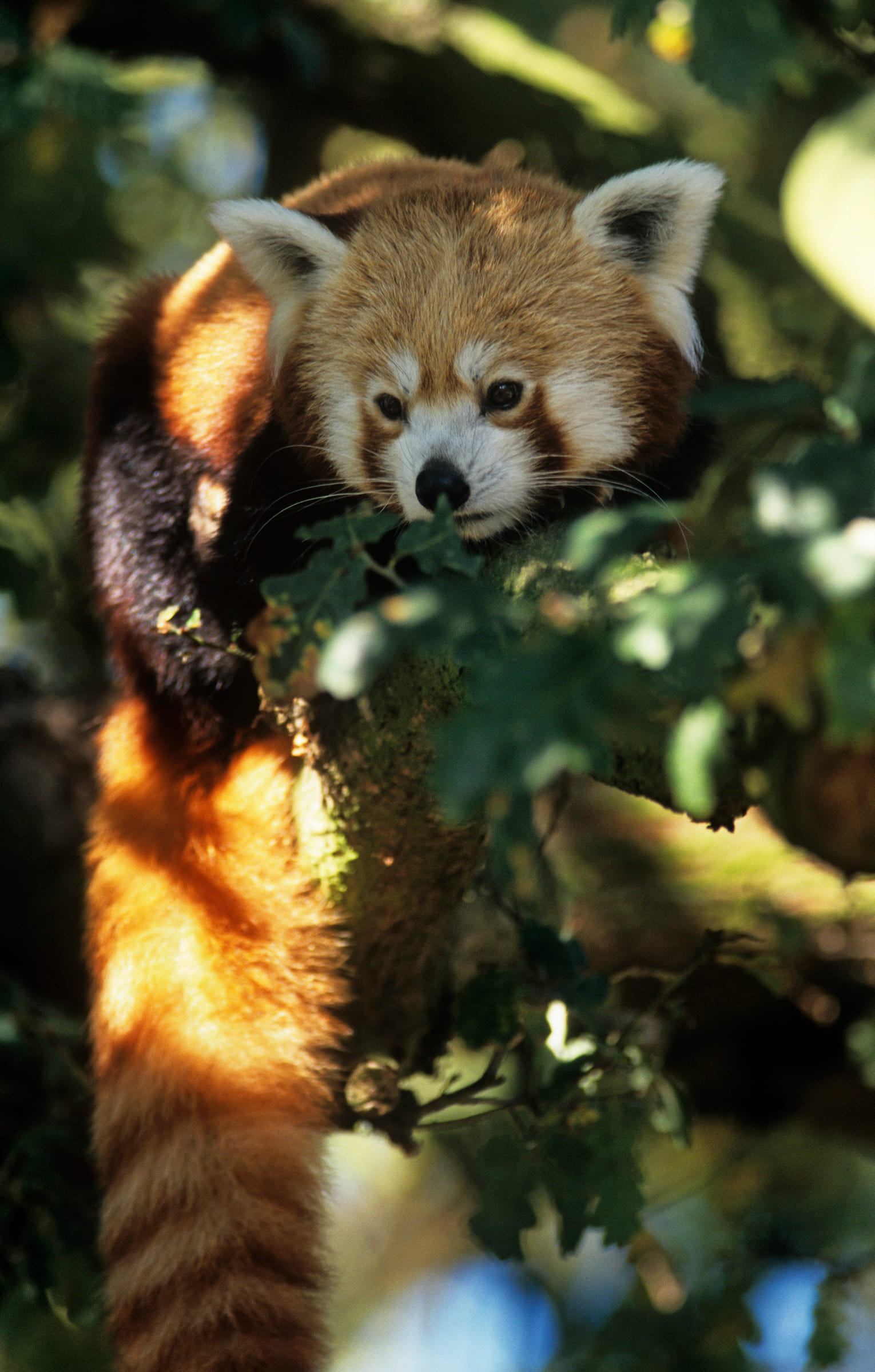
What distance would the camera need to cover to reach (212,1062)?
2.54 m

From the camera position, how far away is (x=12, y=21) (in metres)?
4.00

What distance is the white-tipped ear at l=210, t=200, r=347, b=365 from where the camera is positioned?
286 cm

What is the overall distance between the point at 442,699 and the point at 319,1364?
1.22 m

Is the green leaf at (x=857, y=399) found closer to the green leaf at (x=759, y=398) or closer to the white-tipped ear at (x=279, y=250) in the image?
→ the green leaf at (x=759, y=398)

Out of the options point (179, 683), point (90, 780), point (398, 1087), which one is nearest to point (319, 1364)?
point (398, 1087)

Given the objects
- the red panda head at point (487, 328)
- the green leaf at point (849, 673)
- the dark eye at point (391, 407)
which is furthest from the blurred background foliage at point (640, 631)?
the dark eye at point (391, 407)

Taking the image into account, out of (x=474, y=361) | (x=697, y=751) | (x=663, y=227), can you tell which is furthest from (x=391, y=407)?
(x=697, y=751)

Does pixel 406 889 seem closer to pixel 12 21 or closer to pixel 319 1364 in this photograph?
pixel 319 1364

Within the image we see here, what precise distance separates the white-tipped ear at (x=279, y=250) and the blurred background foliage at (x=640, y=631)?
2.62ft

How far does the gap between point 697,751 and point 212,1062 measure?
1644mm

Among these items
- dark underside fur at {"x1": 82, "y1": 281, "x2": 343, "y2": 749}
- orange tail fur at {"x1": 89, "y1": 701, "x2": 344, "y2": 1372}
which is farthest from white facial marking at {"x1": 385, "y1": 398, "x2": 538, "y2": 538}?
orange tail fur at {"x1": 89, "y1": 701, "x2": 344, "y2": 1372}

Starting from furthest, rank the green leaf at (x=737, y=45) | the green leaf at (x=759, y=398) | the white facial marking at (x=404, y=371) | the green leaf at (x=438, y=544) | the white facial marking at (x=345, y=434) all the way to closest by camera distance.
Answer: the white facial marking at (x=345, y=434) < the white facial marking at (x=404, y=371) < the green leaf at (x=737, y=45) < the green leaf at (x=438, y=544) < the green leaf at (x=759, y=398)

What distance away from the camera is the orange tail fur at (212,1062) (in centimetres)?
225

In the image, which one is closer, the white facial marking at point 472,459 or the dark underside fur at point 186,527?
the white facial marking at point 472,459
